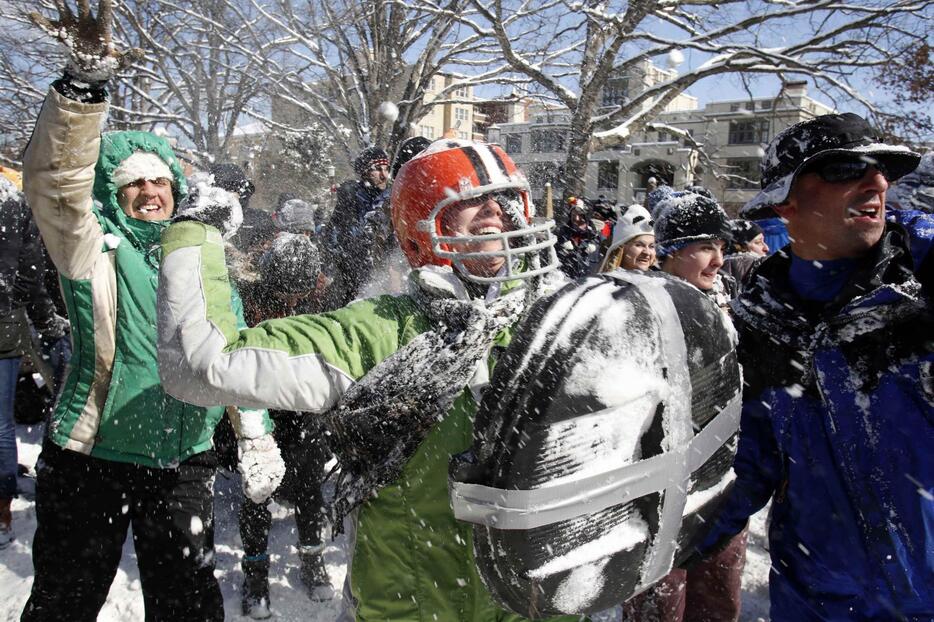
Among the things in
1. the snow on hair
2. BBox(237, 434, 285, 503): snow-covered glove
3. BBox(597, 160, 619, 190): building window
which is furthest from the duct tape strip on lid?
BBox(597, 160, 619, 190): building window

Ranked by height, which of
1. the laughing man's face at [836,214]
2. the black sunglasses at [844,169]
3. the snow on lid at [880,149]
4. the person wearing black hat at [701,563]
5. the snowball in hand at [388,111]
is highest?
the snowball in hand at [388,111]

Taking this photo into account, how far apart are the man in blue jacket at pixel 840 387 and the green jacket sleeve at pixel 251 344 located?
Result: 0.96 m

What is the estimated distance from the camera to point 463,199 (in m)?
1.63

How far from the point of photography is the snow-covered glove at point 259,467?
7.72 feet

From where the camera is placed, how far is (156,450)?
7.88 feet

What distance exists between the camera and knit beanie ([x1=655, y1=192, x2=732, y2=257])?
306cm

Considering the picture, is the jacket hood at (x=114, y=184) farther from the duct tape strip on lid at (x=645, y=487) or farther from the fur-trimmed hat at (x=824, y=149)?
the fur-trimmed hat at (x=824, y=149)

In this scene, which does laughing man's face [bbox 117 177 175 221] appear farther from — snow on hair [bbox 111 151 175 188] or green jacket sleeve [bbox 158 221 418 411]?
green jacket sleeve [bbox 158 221 418 411]

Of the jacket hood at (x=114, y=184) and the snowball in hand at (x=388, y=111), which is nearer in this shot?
the jacket hood at (x=114, y=184)

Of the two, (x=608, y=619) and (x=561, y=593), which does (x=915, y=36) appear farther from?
(x=561, y=593)

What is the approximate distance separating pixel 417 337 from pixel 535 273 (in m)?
0.33

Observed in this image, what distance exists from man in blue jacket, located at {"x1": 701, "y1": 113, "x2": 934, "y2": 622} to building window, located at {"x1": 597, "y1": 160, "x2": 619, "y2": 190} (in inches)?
1480

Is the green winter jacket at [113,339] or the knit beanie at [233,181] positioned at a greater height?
the knit beanie at [233,181]

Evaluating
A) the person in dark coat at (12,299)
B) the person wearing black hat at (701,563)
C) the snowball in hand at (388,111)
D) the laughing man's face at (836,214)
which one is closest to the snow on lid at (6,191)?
the person in dark coat at (12,299)
